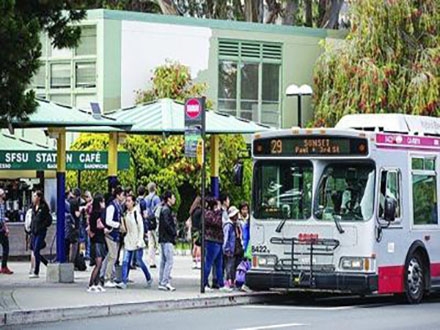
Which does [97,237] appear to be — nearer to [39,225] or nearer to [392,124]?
[39,225]

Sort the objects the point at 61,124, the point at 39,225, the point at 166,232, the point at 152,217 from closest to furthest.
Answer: the point at 166,232
the point at 61,124
the point at 39,225
the point at 152,217

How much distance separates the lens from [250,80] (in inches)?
1940

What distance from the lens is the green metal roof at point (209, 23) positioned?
4412 cm

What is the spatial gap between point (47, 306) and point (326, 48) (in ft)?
99.4

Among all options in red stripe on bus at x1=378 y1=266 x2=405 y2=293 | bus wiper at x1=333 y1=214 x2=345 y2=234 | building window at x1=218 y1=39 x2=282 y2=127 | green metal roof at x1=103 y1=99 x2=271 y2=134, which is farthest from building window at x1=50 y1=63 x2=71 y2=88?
red stripe on bus at x1=378 y1=266 x2=405 y2=293

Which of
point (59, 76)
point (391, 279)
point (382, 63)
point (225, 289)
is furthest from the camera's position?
point (382, 63)

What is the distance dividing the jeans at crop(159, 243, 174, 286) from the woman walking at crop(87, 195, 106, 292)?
1.12m

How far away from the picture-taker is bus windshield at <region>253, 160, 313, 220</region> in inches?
913

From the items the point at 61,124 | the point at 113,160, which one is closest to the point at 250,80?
the point at 113,160

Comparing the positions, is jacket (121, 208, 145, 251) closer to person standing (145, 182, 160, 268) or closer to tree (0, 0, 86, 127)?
tree (0, 0, 86, 127)

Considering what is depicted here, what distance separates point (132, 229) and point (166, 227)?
3.55 ft

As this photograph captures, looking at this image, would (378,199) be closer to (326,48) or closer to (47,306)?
(47,306)

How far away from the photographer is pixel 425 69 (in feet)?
158

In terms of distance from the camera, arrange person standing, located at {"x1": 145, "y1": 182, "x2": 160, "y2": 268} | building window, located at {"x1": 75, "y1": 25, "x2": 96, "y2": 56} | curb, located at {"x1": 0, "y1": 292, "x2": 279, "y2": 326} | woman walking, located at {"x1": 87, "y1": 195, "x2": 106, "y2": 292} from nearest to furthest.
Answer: curb, located at {"x1": 0, "y1": 292, "x2": 279, "y2": 326} → woman walking, located at {"x1": 87, "y1": 195, "x2": 106, "y2": 292} → person standing, located at {"x1": 145, "y1": 182, "x2": 160, "y2": 268} → building window, located at {"x1": 75, "y1": 25, "x2": 96, "y2": 56}
